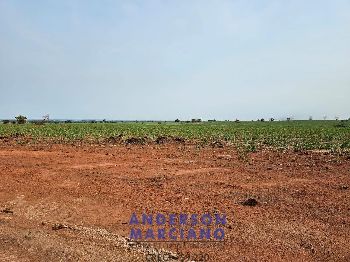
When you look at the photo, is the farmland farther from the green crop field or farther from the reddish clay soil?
the green crop field

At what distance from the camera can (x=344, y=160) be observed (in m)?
17.6

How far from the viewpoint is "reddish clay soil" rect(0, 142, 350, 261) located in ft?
21.8

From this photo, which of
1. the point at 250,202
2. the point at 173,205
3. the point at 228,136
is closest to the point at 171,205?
the point at 173,205

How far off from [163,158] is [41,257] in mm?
11935

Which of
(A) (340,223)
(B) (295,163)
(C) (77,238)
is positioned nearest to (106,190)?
(C) (77,238)

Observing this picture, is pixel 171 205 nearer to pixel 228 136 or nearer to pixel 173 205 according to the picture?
pixel 173 205

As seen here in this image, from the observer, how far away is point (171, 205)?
30.5ft

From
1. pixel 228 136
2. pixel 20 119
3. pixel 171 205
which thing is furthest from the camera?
pixel 20 119

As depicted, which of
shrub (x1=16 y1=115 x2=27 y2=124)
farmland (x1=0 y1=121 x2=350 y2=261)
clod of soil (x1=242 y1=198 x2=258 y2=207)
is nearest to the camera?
farmland (x1=0 y1=121 x2=350 y2=261)

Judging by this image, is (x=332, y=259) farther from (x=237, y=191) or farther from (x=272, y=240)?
(x=237, y=191)

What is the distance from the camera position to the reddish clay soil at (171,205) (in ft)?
21.8

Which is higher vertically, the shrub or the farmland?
the shrub

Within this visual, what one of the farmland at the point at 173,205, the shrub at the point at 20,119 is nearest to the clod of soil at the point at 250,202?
the farmland at the point at 173,205

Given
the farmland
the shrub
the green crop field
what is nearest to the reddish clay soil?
the farmland
